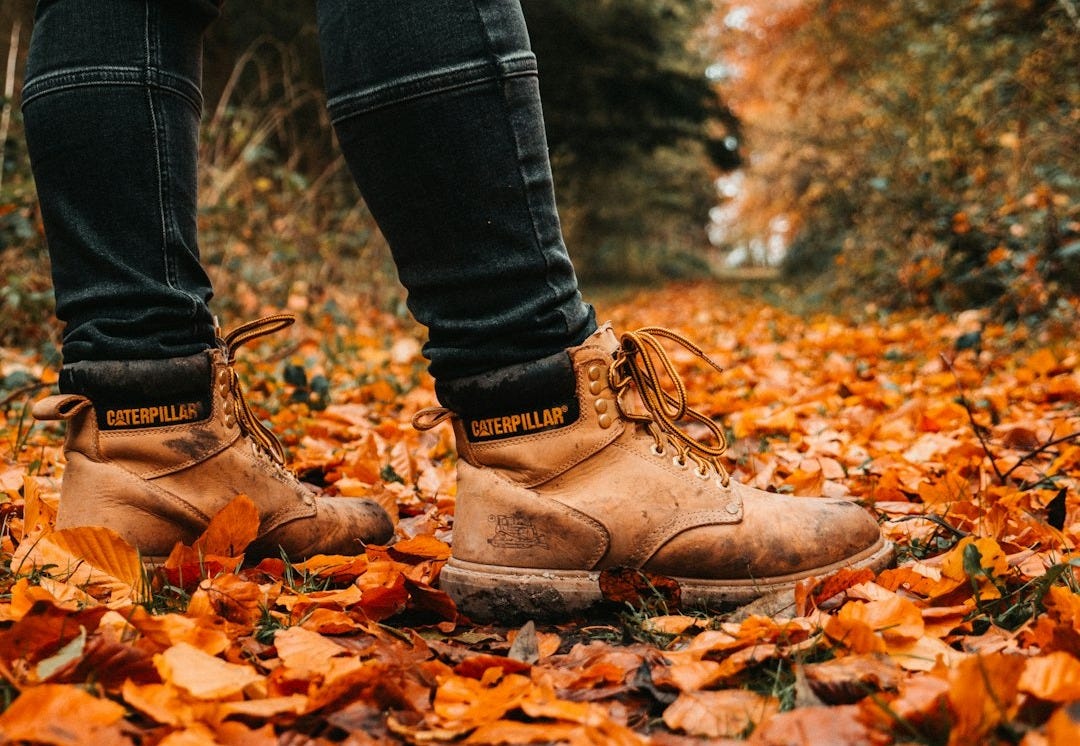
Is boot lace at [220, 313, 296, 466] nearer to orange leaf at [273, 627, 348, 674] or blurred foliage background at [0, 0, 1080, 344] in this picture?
orange leaf at [273, 627, 348, 674]

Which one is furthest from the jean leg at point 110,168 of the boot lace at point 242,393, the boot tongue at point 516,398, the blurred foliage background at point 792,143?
the blurred foliage background at point 792,143

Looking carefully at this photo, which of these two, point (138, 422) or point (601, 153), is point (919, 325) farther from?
point (601, 153)

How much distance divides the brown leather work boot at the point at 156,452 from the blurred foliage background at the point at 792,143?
7.73ft

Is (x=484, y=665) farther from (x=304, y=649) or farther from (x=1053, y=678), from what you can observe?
(x=1053, y=678)

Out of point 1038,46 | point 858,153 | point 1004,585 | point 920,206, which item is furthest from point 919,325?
point 1004,585

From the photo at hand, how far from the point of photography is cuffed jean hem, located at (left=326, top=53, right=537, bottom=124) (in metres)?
1.01

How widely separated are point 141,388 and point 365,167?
424 millimetres

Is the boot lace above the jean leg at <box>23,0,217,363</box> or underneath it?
underneath

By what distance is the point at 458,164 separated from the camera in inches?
40.9

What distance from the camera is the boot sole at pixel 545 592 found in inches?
45.1

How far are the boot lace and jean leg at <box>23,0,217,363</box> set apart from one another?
Result: 107 millimetres

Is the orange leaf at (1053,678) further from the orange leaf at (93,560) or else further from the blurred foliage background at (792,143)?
the blurred foliage background at (792,143)

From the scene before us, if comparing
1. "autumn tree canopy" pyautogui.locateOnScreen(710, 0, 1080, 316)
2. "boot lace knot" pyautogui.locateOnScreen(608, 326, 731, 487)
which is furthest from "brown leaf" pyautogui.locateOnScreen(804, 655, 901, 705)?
"autumn tree canopy" pyautogui.locateOnScreen(710, 0, 1080, 316)

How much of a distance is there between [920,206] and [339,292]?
12.1ft
